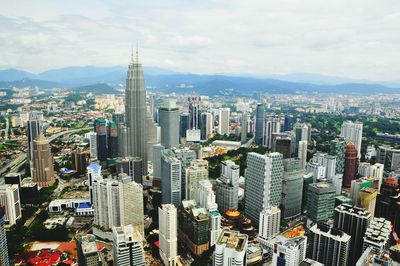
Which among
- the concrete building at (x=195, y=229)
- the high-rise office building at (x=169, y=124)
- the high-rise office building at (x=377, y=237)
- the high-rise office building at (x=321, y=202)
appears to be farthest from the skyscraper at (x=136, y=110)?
the high-rise office building at (x=377, y=237)

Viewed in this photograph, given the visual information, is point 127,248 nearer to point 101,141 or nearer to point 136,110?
point 136,110

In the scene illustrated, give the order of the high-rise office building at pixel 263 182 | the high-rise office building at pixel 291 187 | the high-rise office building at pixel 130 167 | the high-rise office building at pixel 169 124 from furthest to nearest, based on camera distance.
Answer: the high-rise office building at pixel 169 124, the high-rise office building at pixel 130 167, the high-rise office building at pixel 291 187, the high-rise office building at pixel 263 182

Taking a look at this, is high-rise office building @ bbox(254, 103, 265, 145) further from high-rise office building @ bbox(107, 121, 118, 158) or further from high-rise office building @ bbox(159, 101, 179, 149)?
high-rise office building @ bbox(107, 121, 118, 158)

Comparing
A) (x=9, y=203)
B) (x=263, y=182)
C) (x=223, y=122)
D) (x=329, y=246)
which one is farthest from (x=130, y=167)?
(x=223, y=122)

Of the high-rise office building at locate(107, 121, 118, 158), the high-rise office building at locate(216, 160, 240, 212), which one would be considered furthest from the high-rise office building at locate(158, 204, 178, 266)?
the high-rise office building at locate(107, 121, 118, 158)

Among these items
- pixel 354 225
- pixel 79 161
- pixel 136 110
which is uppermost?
pixel 136 110

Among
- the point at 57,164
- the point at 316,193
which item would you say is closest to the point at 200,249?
the point at 316,193

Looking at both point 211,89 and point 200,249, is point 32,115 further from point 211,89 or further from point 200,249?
point 211,89

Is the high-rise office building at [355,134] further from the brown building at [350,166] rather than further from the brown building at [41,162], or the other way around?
the brown building at [41,162]
